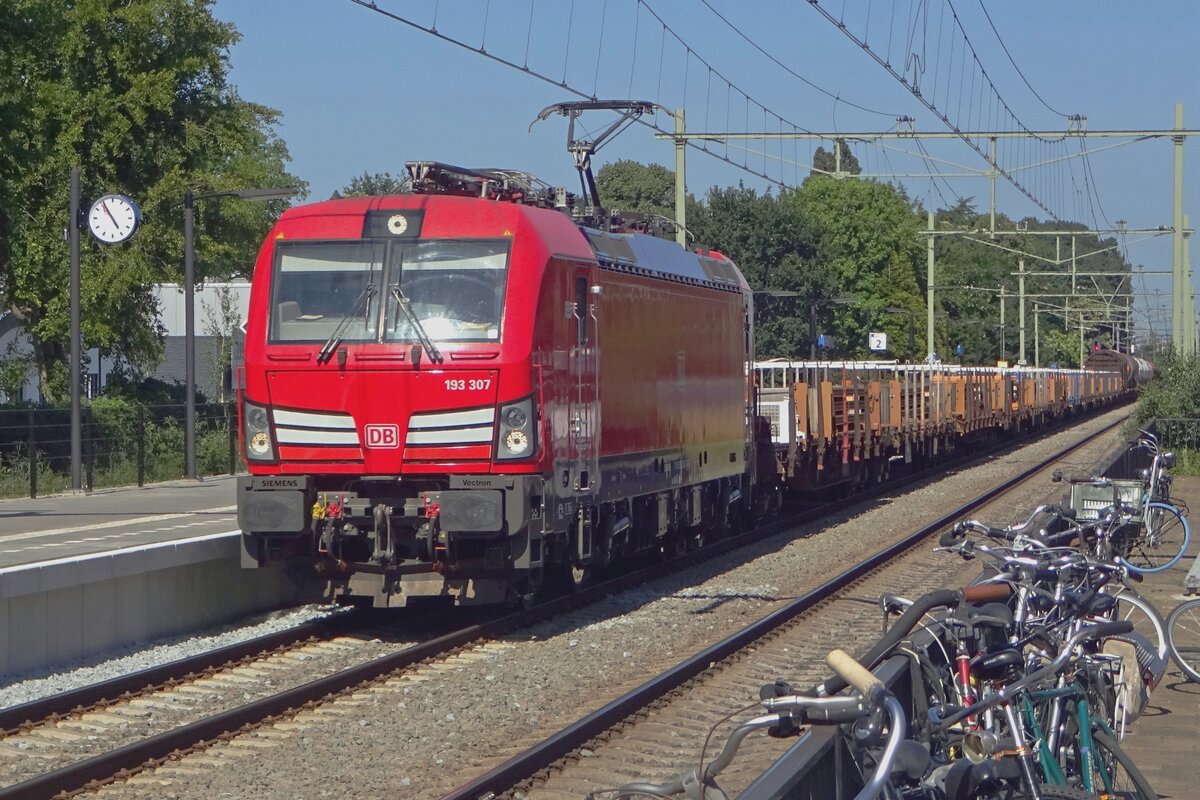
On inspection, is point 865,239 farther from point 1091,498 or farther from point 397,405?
point 397,405

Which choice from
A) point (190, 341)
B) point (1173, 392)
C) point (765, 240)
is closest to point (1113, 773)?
point (190, 341)

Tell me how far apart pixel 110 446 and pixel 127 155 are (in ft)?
41.4

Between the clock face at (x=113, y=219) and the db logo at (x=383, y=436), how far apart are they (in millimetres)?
10605

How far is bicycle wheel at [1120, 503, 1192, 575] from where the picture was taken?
15727mm

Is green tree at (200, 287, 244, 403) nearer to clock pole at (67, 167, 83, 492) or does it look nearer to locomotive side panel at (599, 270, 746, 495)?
clock pole at (67, 167, 83, 492)

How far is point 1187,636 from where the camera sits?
1002 centimetres

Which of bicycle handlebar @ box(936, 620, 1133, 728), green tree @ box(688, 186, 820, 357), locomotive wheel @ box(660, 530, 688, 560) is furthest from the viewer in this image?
green tree @ box(688, 186, 820, 357)

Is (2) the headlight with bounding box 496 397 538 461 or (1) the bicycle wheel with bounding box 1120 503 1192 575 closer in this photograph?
(2) the headlight with bounding box 496 397 538 461

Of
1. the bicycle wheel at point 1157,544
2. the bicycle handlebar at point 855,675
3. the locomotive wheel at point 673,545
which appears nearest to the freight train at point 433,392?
the locomotive wheel at point 673,545

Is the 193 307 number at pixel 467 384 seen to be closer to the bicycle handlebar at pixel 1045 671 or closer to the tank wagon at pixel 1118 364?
the bicycle handlebar at pixel 1045 671

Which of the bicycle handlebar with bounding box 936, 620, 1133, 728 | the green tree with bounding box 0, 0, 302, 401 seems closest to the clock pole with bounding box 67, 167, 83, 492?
the green tree with bounding box 0, 0, 302, 401

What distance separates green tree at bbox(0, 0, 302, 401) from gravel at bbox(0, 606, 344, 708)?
67.3 feet

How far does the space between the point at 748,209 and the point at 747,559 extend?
49.8 m

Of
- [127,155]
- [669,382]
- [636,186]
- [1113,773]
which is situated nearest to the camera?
[1113,773]
